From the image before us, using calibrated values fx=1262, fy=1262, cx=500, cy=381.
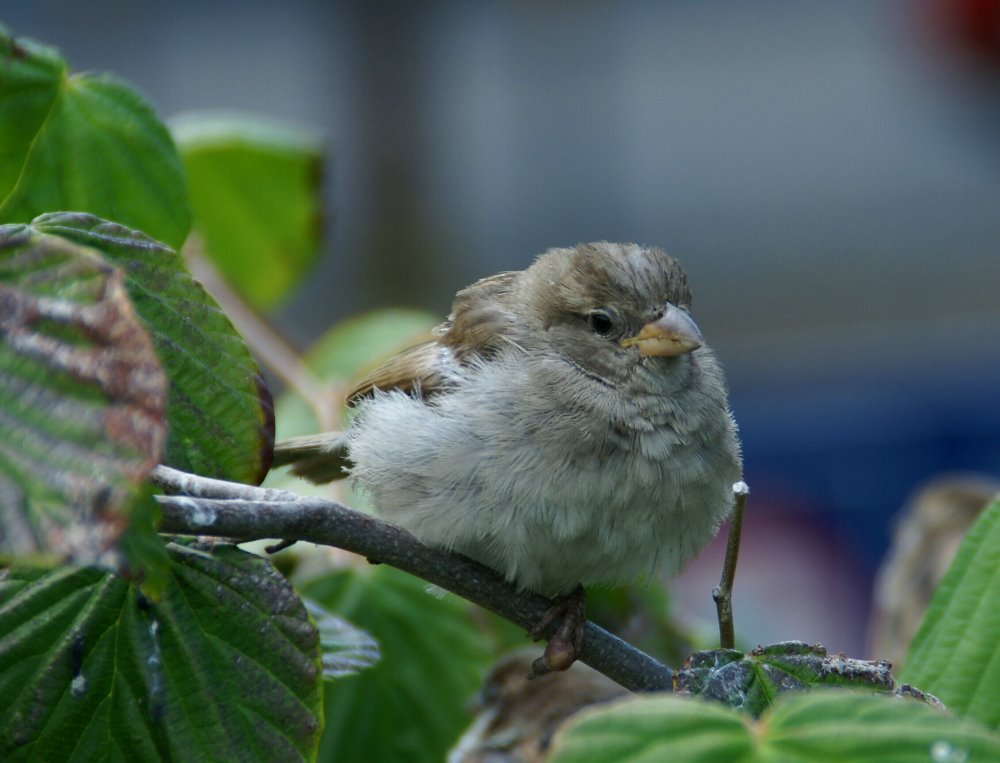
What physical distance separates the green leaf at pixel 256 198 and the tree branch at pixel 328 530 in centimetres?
108

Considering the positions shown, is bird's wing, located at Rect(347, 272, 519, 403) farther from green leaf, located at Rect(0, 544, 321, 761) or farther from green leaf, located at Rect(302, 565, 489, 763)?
green leaf, located at Rect(0, 544, 321, 761)

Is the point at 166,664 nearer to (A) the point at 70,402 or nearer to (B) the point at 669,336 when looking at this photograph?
(A) the point at 70,402

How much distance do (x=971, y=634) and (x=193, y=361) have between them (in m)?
0.85

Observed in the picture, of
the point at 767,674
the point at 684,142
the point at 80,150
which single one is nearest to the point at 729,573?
the point at 767,674

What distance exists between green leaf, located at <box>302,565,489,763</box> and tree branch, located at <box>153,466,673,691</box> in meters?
0.29

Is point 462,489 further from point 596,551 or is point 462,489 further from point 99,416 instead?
point 99,416

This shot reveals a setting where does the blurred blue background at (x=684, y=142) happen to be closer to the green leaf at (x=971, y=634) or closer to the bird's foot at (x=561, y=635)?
the bird's foot at (x=561, y=635)

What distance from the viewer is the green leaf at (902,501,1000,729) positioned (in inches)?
51.7

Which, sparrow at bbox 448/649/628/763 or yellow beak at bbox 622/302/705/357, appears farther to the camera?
yellow beak at bbox 622/302/705/357

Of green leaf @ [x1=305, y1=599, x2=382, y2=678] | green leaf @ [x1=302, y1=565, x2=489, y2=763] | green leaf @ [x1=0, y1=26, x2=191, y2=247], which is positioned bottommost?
green leaf @ [x1=302, y1=565, x2=489, y2=763]

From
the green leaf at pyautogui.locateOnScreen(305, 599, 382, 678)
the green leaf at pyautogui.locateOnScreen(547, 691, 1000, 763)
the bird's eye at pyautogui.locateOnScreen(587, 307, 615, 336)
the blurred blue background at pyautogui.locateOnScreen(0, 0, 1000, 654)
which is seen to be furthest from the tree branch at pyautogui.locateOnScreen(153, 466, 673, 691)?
the blurred blue background at pyautogui.locateOnScreen(0, 0, 1000, 654)

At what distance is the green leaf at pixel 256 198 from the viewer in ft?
7.59

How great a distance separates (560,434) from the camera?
1.76 meters

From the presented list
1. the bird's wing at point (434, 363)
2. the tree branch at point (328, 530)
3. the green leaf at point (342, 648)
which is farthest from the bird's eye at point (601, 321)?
the green leaf at point (342, 648)
